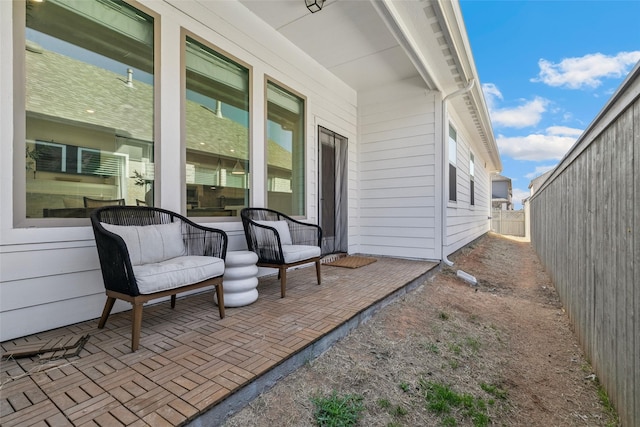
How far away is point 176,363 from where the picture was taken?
165 cm

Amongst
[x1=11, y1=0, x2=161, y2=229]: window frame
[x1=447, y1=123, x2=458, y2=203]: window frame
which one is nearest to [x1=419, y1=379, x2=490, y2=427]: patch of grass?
[x1=11, y1=0, x2=161, y2=229]: window frame

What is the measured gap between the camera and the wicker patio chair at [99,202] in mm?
2246

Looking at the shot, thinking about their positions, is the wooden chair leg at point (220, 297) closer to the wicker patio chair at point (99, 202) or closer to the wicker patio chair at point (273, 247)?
the wicker patio chair at point (273, 247)

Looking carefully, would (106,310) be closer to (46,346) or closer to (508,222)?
(46,346)

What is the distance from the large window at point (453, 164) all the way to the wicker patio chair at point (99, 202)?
5.34 m

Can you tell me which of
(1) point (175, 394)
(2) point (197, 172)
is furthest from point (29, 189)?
(1) point (175, 394)

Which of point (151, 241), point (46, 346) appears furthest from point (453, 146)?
point (46, 346)

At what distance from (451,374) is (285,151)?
3.20 m

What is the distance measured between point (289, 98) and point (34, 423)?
3947 millimetres

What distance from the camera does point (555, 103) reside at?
23.8 meters

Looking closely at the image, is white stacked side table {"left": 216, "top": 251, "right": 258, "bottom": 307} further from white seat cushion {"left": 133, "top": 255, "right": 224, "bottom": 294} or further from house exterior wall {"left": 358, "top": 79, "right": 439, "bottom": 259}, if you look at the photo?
house exterior wall {"left": 358, "top": 79, "right": 439, "bottom": 259}

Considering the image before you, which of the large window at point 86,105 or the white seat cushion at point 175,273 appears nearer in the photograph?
the white seat cushion at point 175,273

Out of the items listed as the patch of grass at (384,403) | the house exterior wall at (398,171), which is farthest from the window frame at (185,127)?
the house exterior wall at (398,171)

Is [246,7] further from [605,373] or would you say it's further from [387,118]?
[605,373]
